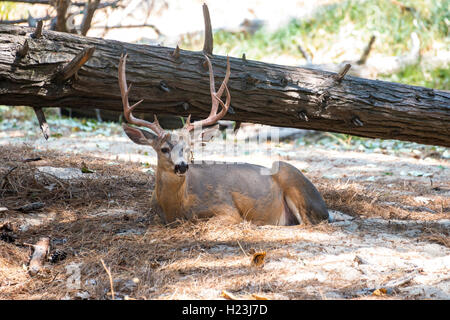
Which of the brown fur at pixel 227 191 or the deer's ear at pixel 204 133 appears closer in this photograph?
the brown fur at pixel 227 191

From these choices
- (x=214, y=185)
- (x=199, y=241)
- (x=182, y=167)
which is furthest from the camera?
(x=214, y=185)

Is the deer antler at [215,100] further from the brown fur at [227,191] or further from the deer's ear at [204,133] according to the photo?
the brown fur at [227,191]

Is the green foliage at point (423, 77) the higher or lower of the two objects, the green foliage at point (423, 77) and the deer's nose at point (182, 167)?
the higher

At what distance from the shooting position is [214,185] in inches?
229

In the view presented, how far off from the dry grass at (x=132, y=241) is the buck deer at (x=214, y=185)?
0.22m

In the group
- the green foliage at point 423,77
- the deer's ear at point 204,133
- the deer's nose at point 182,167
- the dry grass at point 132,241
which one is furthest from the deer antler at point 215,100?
the green foliage at point 423,77

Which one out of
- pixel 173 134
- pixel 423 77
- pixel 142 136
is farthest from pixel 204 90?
pixel 423 77

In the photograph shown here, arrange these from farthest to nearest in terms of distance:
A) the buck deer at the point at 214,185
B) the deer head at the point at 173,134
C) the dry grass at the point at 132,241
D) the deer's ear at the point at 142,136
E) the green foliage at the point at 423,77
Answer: the green foliage at the point at 423,77 → the deer's ear at the point at 142,136 → the buck deer at the point at 214,185 → the deer head at the point at 173,134 → the dry grass at the point at 132,241

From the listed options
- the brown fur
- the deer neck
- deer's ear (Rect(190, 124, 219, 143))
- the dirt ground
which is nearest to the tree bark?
deer's ear (Rect(190, 124, 219, 143))

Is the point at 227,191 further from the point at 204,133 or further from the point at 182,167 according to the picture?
the point at 182,167

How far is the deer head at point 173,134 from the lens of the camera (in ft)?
16.9

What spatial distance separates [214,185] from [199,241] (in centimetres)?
103

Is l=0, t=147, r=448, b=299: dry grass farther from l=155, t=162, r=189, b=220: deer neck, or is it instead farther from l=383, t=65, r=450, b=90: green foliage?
l=383, t=65, r=450, b=90: green foliage
